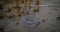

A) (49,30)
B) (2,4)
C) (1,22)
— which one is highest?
(2,4)

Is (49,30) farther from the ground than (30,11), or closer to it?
closer to it

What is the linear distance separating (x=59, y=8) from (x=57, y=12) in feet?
0.18

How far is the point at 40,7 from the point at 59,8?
0.24 metres

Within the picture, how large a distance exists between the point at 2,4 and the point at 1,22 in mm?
227

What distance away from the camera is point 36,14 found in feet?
4.66

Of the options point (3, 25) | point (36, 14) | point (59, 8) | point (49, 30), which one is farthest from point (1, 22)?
point (59, 8)

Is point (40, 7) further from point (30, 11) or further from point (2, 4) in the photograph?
point (2, 4)

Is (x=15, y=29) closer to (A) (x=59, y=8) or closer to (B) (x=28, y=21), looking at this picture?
(B) (x=28, y=21)

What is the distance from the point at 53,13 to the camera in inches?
55.7

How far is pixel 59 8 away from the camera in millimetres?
1409

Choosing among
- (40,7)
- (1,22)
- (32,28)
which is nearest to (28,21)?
(32,28)

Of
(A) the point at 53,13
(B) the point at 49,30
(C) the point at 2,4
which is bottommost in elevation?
(B) the point at 49,30

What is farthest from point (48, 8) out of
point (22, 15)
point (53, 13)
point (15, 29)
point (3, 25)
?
point (3, 25)

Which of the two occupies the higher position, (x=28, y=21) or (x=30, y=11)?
(x=30, y=11)
